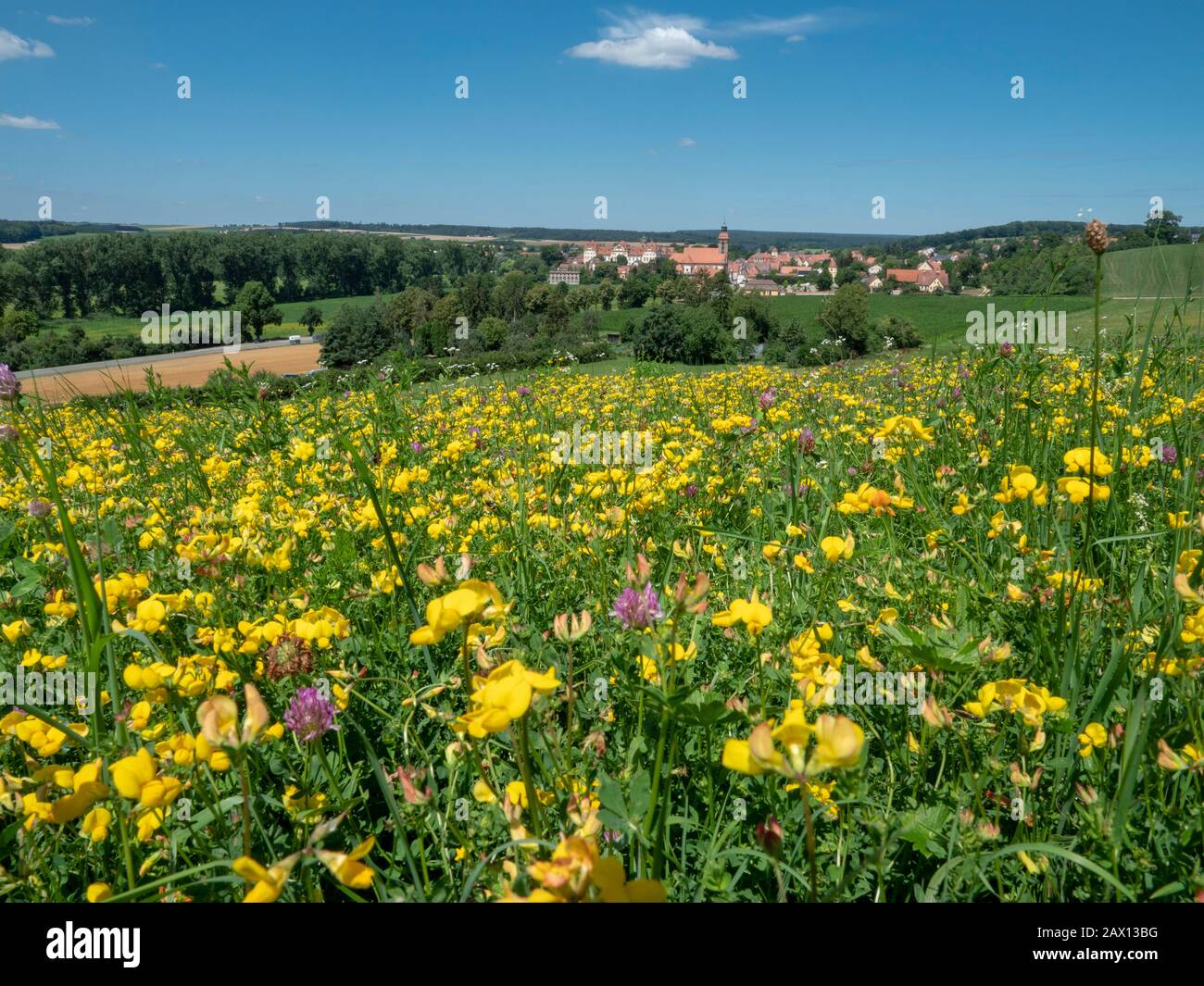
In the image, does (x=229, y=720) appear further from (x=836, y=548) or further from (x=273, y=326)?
(x=273, y=326)

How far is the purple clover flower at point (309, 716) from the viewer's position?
4.51 feet

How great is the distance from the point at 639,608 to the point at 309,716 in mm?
686

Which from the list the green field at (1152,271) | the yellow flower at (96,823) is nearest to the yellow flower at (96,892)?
the yellow flower at (96,823)

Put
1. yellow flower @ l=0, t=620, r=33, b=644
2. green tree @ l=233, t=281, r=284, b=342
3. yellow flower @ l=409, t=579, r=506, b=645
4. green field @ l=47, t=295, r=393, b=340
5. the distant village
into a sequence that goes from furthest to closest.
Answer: the distant village < green field @ l=47, t=295, r=393, b=340 < green tree @ l=233, t=281, r=284, b=342 < yellow flower @ l=0, t=620, r=33, b=644 < yellow flower @ l=409, t=579, r=506, b=645

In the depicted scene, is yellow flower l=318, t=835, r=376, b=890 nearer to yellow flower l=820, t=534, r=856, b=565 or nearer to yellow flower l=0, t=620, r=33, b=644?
yellow flower l=820, t=534, r=856, b=565

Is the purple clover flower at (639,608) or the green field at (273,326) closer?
the purple clover flower at (639,608)

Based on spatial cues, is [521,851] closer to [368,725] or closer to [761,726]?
[761,726]

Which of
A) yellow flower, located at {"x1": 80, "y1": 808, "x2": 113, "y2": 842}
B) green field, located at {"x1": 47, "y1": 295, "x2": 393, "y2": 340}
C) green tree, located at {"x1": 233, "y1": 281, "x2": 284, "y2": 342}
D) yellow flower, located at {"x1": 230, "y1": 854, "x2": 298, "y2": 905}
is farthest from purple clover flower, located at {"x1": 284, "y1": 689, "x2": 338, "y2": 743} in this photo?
green tree, located at {"x1": 233, "y1": 281, "x2": 284, "y2": 342}

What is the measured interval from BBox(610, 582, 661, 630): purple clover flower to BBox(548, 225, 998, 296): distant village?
46.7 m

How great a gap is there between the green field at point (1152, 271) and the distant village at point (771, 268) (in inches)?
1701

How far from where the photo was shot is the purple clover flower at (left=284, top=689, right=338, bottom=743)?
1.38m

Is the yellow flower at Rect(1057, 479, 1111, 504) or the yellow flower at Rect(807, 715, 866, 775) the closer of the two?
the yellow flower at Rect(807, 715, 866, 775)

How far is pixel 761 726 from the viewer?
0.79 metres

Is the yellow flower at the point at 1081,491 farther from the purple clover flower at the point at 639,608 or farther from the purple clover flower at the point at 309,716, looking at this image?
the purple clover flower at the point at 309,716
